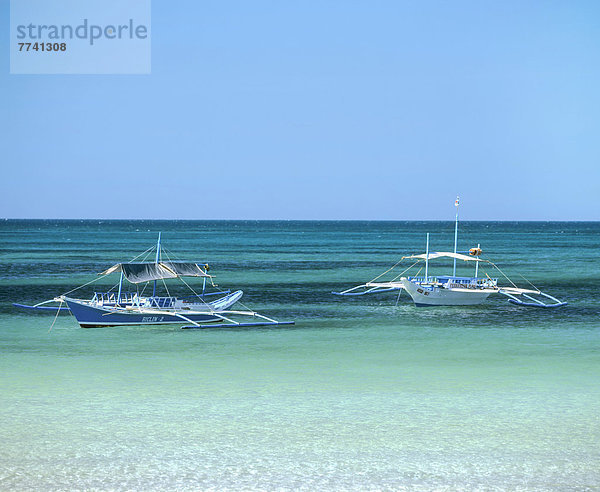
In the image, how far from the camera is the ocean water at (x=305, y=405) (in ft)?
56.4

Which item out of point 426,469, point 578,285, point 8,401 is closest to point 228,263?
point 578,285

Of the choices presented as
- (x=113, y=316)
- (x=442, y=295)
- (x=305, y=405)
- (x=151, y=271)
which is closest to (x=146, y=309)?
(x=113, y=316)

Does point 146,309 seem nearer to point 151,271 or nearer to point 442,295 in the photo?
point 151,271

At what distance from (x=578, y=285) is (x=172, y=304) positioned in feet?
149

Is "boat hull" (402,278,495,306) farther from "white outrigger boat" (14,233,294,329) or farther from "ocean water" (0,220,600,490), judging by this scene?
"white outrigger boat" (14,233,294,329)

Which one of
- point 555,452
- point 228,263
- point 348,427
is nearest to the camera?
point 555,452

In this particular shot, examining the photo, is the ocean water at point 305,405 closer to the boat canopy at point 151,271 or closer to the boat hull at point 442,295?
the boat canopy at point 151,271

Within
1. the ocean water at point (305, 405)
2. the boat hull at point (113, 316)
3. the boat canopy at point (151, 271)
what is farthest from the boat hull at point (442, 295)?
the boat hull at point (113, 316)

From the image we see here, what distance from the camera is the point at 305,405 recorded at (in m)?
23.9

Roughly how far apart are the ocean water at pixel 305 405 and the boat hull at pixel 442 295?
301 inches

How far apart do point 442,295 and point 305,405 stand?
3300 cm

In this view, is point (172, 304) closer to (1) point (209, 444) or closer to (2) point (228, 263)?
(1) point (209, 444)

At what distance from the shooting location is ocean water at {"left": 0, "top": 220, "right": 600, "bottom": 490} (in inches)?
677

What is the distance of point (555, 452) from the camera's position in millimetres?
18812
